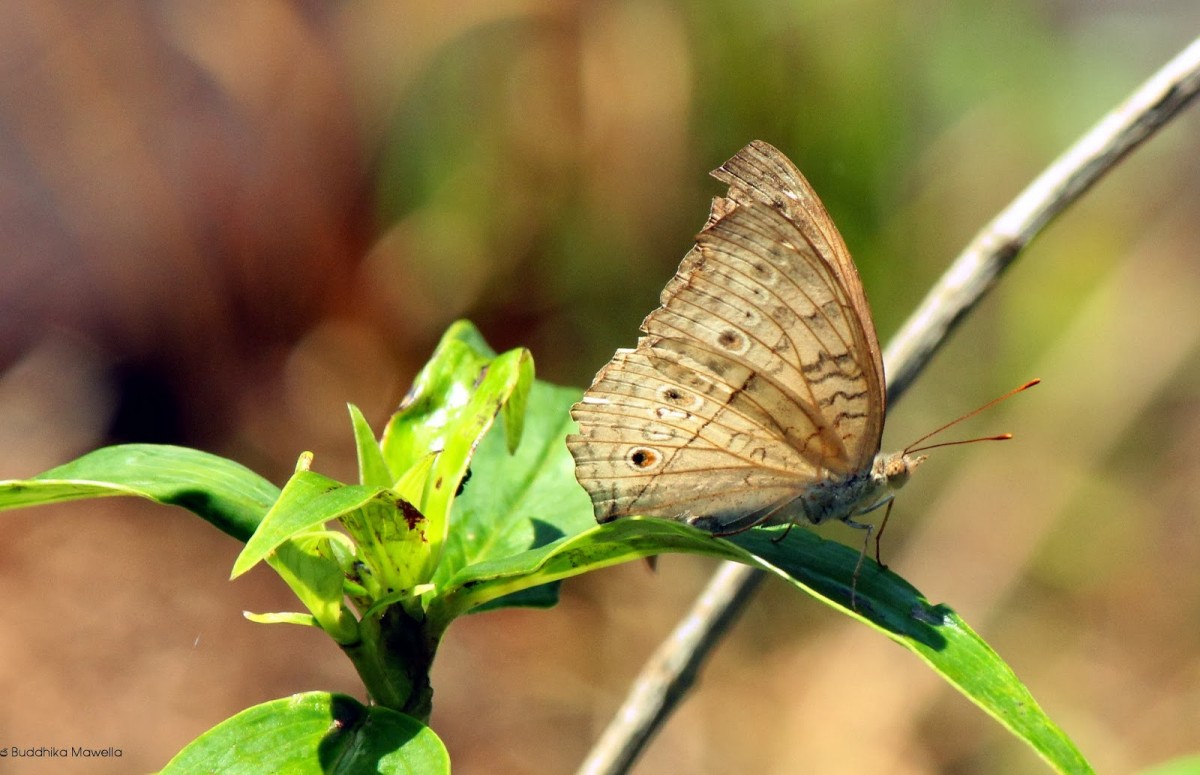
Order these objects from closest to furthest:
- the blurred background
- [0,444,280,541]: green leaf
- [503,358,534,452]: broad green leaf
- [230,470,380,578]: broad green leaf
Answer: [230,470,380,578]: broad green leaf < [0,444,280,541]: green leaf < [503,358,534,452]: broad green leaf < the blurred background

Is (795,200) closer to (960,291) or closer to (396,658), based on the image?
(960,291)

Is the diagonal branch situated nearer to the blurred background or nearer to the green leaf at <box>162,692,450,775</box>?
the green leaf at <box>162,692,450,775</box>

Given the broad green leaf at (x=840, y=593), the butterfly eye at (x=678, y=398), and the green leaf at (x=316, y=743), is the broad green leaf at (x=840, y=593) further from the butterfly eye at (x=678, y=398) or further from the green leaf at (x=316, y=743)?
the butterfly eye at (x=678, y=398)

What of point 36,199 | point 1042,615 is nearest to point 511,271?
point 36,199

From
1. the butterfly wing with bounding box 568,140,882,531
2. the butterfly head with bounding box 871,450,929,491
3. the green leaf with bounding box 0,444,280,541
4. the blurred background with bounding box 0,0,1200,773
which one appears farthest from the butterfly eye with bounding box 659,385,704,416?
the blurred background with bounding box 0,0,1200,773

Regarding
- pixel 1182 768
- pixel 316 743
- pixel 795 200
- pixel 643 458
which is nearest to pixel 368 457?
pixel 316 743

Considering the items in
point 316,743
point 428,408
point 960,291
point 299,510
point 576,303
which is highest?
point 960,291

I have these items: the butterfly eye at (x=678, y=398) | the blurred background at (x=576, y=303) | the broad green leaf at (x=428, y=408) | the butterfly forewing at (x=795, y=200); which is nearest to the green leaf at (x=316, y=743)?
the broad green leaf at (x=428, y=408)
